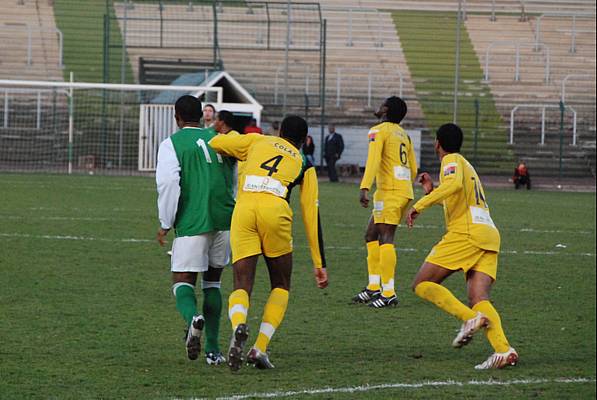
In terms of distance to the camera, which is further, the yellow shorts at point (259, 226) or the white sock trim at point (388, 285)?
the white sock trim at point (388, 285)

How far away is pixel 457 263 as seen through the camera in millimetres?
8414

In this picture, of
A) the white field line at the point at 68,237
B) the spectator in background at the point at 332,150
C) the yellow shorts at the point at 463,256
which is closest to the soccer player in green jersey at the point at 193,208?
the yellow shorts at the point at 463,256

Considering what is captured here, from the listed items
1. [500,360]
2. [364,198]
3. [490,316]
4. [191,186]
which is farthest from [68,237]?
[500,360]

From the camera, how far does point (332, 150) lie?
32844 millimetres

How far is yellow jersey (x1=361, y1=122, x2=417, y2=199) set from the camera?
36.9ft

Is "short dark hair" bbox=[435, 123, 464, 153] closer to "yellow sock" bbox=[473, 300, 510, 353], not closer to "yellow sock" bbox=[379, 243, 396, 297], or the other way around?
"yellow sock" bbox=[473, 300, 510, 353]

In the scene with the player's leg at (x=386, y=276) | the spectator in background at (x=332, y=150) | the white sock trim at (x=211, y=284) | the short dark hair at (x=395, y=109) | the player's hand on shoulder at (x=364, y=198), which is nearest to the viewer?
the white sock trim at (x=211, y=284)

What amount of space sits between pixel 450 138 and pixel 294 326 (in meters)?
2.23

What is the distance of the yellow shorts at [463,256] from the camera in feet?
27.6

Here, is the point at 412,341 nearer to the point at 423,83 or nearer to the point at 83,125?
the point at 83,125

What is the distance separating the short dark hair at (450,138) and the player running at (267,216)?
1122 mm

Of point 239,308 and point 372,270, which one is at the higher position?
point 239,308

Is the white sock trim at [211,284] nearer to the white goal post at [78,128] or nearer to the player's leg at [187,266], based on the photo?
the player's leg at [187,266]

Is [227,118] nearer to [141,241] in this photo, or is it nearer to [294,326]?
[294,326]
